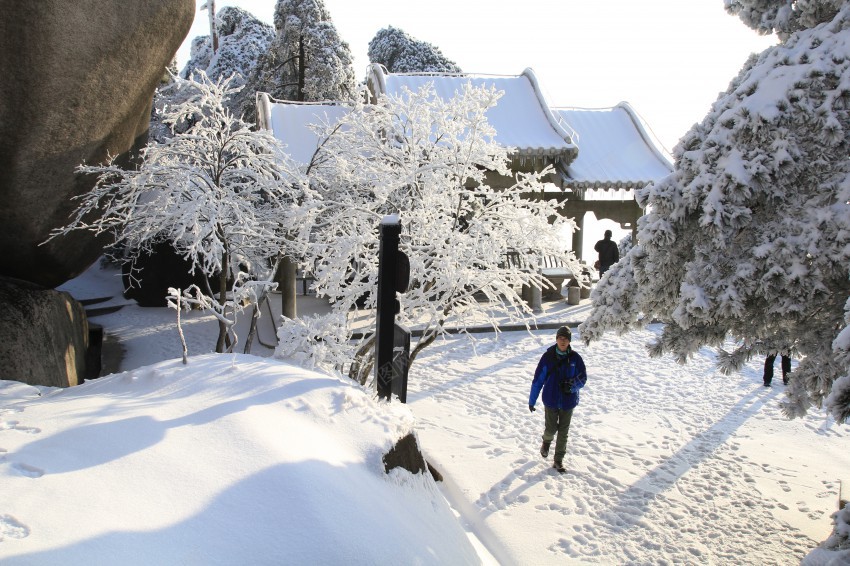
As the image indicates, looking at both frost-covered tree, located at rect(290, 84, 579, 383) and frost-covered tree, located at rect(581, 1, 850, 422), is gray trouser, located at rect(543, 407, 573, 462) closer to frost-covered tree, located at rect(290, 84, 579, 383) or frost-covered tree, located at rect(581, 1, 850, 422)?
frost-covered tree, located at rect(290, 84, 579, 383)

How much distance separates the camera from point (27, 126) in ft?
21.6

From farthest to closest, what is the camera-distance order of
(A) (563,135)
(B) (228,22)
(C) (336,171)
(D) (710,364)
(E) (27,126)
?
(B) (228,22) → (A) (563,135) → (D) (710,364) → (C) (336,171) → (E) (27,126)

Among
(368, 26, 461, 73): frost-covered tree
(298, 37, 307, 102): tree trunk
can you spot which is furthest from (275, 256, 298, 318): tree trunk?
(368, 26, 461, 73): frost-covered tree

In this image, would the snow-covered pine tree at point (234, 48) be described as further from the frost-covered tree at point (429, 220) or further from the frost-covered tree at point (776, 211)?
the frost-covered tree at point (776, 211)

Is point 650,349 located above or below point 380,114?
below

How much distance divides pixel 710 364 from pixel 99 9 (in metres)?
10.4

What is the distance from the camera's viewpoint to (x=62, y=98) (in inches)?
266

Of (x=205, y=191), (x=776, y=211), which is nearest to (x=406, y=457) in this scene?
(x=776, y=211)

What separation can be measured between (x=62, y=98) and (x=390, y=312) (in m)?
5.14

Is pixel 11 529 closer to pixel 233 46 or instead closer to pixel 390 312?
pixel 390 312

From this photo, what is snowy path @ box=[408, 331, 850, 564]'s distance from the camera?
192 inches

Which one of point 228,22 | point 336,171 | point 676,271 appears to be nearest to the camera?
point 676,271

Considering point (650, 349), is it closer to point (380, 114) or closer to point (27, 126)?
point (380, 114)

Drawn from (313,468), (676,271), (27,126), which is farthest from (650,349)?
(27,126)
